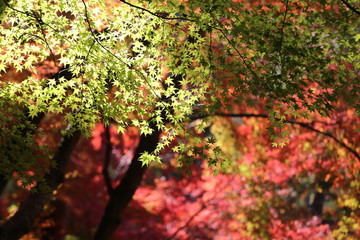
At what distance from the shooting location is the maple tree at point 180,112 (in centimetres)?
507

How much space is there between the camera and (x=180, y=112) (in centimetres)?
544

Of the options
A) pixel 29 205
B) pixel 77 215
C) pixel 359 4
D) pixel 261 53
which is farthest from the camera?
pixel 77 215

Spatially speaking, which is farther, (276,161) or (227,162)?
(276,161)

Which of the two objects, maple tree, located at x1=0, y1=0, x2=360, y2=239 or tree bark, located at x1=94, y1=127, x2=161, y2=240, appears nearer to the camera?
maple tree, located at x1=0, y1=0, x2=360, y2=239

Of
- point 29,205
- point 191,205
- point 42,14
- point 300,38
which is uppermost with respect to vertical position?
point 191,205

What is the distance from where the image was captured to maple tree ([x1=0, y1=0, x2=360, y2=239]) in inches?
200

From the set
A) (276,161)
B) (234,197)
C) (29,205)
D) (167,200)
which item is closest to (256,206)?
(234,197)

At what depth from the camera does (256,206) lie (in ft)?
44.9

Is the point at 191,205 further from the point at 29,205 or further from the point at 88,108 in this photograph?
the point at 88,108

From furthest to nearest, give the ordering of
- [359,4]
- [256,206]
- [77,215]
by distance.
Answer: [77,215] → [256,206] → [359,4]

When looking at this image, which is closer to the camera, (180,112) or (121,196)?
(180,112)

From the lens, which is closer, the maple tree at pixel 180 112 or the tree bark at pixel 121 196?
the maple tree at pixel 180 112

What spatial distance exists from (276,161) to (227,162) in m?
8.96

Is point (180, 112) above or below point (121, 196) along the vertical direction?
below
